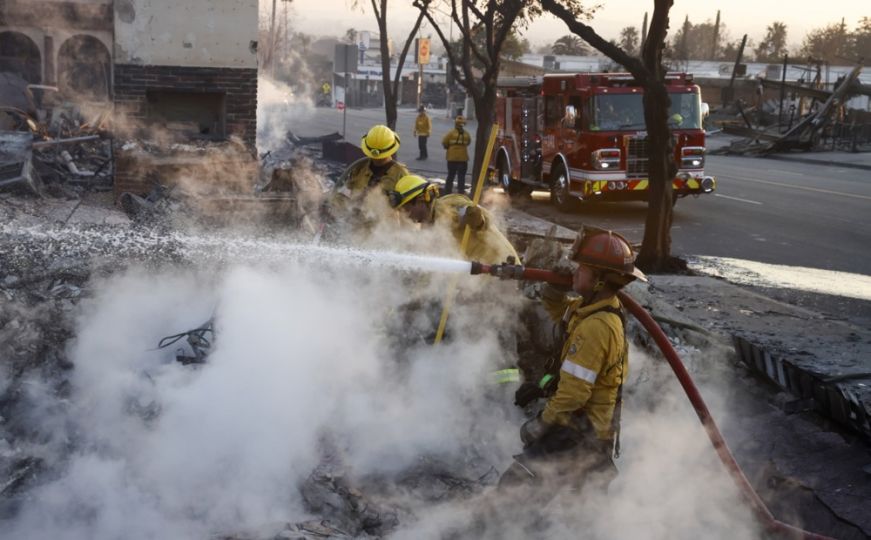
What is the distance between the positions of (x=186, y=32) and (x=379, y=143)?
589 centimetres

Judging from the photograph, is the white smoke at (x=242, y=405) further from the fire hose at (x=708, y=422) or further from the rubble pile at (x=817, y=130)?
the rubble pile at (x=817, y=130)

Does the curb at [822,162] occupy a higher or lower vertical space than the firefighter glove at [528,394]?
lower

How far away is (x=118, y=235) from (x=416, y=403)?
428 cm

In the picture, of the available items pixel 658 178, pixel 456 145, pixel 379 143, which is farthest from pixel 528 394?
pixel 456 145

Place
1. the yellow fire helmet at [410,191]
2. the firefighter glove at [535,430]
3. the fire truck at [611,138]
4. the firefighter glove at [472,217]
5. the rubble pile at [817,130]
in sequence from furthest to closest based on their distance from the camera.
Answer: the rubble pile at [817,130]
the fire truck at [611,138]
the yellow fire helmet at [410,191]
the firefighter glove at [472,217]
the firefighter glove at [535,430]

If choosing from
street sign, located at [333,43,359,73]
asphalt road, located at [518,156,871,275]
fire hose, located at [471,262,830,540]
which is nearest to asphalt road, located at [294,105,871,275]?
asphalt road, located at [518,156,871,275]

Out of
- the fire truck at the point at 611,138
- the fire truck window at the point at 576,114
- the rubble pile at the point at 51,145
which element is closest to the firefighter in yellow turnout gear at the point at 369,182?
the rubble pile at the point at 51,145

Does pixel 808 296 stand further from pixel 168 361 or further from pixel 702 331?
pixel 168 361

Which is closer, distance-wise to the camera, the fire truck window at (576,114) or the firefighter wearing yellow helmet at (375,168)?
the firefighter wearing yellow helmet at (375,168)

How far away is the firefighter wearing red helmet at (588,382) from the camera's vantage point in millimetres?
3430

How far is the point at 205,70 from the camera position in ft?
36.8

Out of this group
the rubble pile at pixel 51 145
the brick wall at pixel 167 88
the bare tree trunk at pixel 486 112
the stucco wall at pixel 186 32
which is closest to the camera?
the rubble pile at pixel 51 145

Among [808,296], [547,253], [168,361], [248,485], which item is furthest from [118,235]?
[808,296]

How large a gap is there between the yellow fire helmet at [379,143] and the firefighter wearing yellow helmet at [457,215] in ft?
3.21
